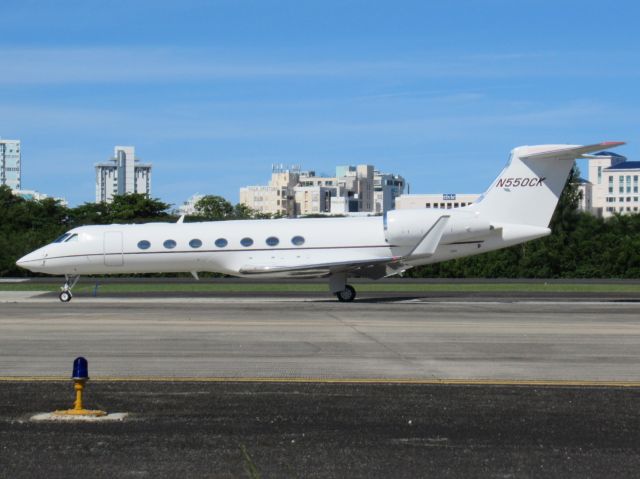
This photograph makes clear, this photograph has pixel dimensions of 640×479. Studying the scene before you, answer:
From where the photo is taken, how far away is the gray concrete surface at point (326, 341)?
1538cm

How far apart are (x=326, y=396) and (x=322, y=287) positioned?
32118 mm

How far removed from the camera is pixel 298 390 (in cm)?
1322

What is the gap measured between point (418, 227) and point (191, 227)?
26.8 ft

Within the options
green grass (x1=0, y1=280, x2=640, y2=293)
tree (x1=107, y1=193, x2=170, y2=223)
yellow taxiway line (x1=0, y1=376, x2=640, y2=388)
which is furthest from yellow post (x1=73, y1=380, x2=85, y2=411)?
tree (x1=107, y1=193, x2=170, y2=223)

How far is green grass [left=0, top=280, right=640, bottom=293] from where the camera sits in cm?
4172

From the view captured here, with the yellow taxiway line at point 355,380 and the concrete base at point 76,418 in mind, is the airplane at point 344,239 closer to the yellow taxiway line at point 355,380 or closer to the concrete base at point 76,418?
the yellow taxiway line at point 355,380

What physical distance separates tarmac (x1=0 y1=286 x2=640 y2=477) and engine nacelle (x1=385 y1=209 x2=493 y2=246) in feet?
26.9

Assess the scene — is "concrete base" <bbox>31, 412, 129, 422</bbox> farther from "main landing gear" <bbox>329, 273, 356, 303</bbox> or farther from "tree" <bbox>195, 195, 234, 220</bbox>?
"tree" <bbox>195, 195, 234, 220</bbox>

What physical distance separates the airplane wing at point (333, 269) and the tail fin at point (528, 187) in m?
4.38

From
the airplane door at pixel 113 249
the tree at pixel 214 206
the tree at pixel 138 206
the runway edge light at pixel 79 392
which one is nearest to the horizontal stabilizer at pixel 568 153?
the airplane door at pixel 113 249

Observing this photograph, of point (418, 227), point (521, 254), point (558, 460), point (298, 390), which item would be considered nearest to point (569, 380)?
point (298, 390)

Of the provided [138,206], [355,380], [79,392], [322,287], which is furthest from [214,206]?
[79,392]

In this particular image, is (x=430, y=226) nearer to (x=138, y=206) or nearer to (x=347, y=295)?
(x=347, y=295)

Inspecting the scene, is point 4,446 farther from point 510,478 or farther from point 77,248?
point 77,248
